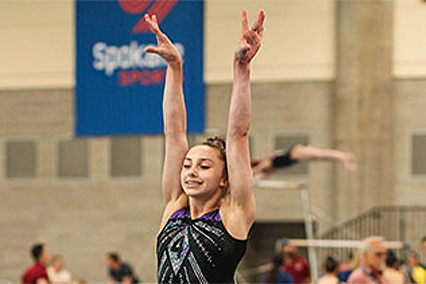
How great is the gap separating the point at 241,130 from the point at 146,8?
3.97 meters

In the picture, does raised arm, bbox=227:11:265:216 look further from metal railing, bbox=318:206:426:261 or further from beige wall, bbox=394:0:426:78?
beige wall, bbox=394:0:426:78

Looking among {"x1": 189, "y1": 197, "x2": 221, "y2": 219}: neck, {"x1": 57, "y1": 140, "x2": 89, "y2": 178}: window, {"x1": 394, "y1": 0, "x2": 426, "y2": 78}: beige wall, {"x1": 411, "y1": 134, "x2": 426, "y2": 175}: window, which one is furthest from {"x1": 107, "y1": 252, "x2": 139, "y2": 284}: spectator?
{"x1": 189, "y1": 197, "x2": 221, "y2": 219}: neck

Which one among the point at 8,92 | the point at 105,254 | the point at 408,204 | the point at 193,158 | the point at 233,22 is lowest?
the point at 105,254

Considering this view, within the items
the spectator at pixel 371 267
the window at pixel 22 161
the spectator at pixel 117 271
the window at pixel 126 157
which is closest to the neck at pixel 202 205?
the spectator at pixel 371 267

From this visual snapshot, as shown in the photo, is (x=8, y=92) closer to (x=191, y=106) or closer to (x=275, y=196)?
(x=275, y=196)

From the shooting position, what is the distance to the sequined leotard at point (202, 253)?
2.68 metres

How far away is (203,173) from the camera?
2.74 metres

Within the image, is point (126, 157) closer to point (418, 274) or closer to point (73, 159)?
point (73, 159)

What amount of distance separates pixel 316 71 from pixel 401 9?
5.43ft

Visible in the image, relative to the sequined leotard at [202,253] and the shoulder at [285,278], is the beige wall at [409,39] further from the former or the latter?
the sequined leotard at [202,253]

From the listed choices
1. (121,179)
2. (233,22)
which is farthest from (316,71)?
(121,179)

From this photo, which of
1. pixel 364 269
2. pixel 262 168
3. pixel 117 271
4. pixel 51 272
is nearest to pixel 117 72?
pixel 262 168

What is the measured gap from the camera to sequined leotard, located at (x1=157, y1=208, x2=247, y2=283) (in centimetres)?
268

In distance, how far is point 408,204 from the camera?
43.5ft
